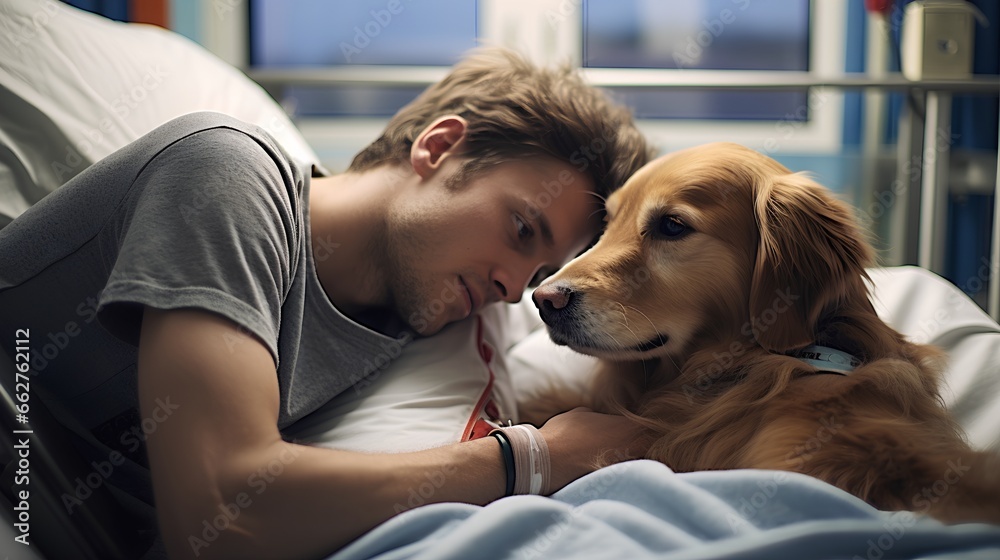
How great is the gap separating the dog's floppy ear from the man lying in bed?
301mm

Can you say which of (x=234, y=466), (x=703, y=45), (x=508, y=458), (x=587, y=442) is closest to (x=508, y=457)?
(x=508, y=458)

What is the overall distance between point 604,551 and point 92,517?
2.23ft

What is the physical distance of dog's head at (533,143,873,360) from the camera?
1264 mm

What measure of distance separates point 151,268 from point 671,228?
0.83m

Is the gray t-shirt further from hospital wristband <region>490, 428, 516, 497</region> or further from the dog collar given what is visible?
the dog collar

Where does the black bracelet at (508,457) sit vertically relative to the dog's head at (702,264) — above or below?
below

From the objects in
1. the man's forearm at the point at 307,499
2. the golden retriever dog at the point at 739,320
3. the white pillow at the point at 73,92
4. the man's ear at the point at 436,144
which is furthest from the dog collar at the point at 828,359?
the white pillow at the point at 73,92

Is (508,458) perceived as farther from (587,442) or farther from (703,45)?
(703,45)

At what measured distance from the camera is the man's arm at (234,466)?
90 cm

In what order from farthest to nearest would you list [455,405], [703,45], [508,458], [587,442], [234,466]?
[703,45]
[455,405]
[587,442]
[508,458]
[234,466]

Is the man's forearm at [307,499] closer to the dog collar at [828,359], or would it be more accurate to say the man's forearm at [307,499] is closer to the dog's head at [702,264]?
the dog's head at [702,264]

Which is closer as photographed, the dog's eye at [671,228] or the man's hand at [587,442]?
the man's hand at [587,442]

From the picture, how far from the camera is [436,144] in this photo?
154 cm

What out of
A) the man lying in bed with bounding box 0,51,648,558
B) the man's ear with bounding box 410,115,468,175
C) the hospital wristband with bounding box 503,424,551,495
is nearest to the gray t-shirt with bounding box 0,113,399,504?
the man lying in bed with bounding box 0,51,648,558
